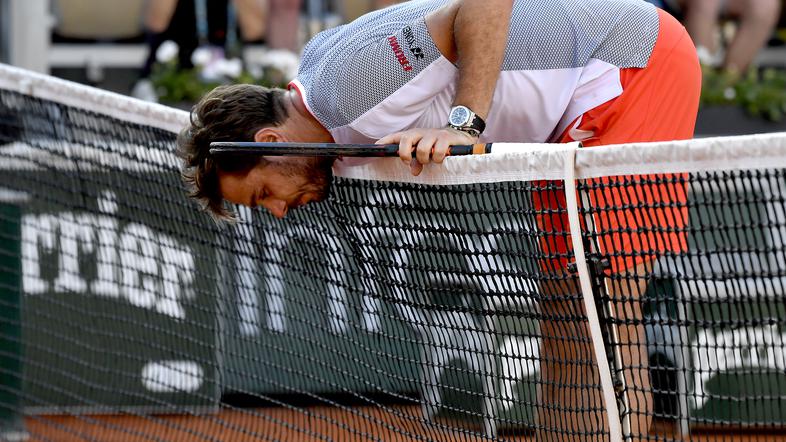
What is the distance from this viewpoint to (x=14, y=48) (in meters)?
6.58

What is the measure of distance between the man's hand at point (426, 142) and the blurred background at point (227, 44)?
3.79 meters

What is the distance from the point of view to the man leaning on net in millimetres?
2496

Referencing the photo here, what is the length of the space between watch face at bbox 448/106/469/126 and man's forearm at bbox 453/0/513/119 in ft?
0.05

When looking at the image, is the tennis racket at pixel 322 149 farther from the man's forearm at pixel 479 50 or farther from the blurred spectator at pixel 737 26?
the blurred spectator at pixel 737 26

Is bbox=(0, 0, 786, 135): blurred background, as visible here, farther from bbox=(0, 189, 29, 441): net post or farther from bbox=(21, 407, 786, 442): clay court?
bbox=(21, 407, 786, 442): clay court

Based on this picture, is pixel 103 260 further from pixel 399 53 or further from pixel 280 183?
pixel 399 53

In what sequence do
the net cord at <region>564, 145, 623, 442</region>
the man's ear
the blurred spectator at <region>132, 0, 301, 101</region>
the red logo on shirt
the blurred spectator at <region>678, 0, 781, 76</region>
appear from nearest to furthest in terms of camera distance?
the net cord at <region>564, 145, 623, 442</region>, the red logo on shirt, the man's ear, the blurred spectator at <region>132, 0, 301, 101</region>, the blurred spectator at <region>678, 0, 781, 76</region>

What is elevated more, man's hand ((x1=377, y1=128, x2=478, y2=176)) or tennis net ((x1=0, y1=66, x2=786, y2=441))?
man's hand ((x1=377, y1=128, x2=478, y2=176))

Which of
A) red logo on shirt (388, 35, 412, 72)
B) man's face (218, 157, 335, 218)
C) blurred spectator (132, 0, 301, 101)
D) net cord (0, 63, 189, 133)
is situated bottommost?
blurred spectator (132, 0, 301, 101)

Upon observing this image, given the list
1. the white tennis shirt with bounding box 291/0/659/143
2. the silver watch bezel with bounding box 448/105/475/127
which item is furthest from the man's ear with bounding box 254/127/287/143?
the silver watch bezel with bounding box 448/105/475/127

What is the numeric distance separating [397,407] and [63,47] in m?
4.92

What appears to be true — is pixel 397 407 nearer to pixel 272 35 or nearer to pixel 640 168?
pixel 640 168

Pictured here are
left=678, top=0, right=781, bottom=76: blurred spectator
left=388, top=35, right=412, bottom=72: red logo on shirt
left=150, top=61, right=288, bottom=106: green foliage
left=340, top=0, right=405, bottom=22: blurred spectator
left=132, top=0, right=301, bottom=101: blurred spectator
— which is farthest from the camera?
left=340, top=0, right=405, bottom=22: blurred spectator

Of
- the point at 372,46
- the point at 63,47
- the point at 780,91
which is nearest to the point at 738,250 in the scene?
the point at 372,46
